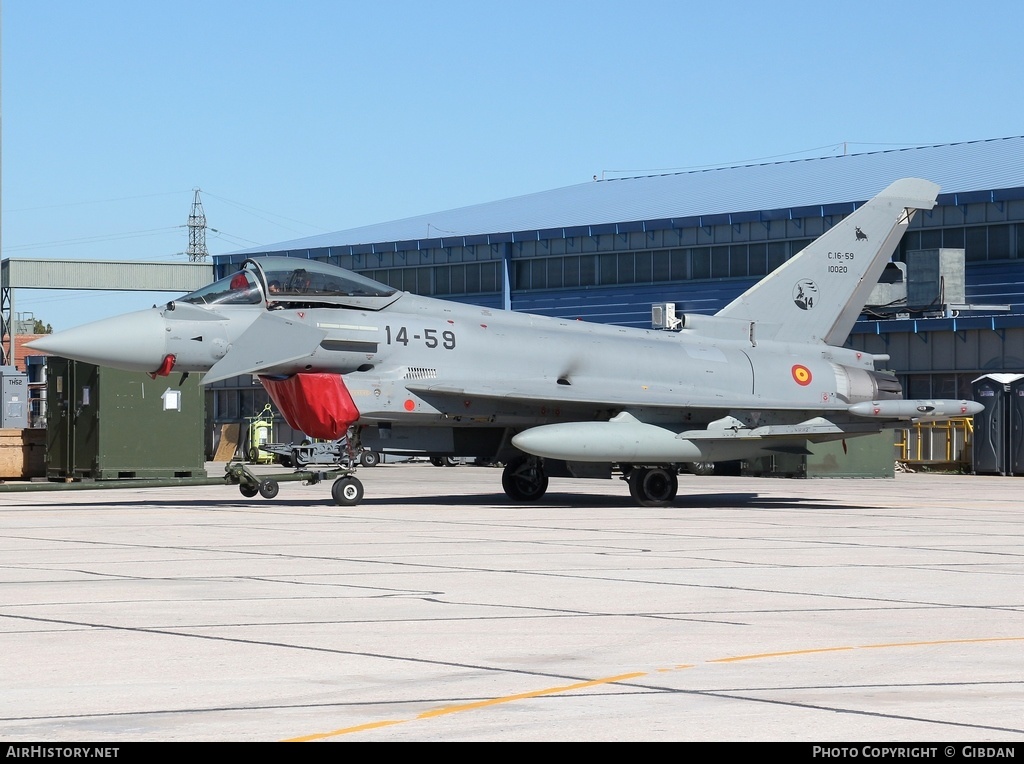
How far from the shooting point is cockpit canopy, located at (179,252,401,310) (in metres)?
19.0

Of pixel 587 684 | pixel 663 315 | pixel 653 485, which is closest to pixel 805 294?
pixel 653 485

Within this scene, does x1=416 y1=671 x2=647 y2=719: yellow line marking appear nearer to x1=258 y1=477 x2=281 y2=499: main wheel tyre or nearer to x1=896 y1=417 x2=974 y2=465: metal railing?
x1=258 y1=477 x2=281 y2=499: main wheel tyre

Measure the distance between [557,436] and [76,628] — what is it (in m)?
11.5

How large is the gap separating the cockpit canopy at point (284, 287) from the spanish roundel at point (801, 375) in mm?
7056

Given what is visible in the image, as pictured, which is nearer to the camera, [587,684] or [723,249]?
[587,684]

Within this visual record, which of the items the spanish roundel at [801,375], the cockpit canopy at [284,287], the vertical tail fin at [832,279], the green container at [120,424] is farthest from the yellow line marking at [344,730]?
the green container at [120,424]

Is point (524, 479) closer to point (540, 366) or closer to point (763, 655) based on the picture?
point (540, 366)

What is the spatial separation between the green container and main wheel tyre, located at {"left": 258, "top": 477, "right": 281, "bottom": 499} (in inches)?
203

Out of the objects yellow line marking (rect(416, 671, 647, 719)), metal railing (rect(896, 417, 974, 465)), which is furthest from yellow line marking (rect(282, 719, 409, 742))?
metal railing (rect(896, 417, 974, 465))

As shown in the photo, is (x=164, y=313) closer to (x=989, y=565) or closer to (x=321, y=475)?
(x=321, y=475)

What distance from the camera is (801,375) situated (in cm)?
2252

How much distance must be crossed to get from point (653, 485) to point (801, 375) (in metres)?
3.36

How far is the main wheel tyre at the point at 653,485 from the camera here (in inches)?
830

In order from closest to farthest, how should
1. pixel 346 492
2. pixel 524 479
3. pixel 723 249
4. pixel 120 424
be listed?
1. pixel 346 492
2. pixel 524 479
3. pixel 120 424
4. pixel 723 249
